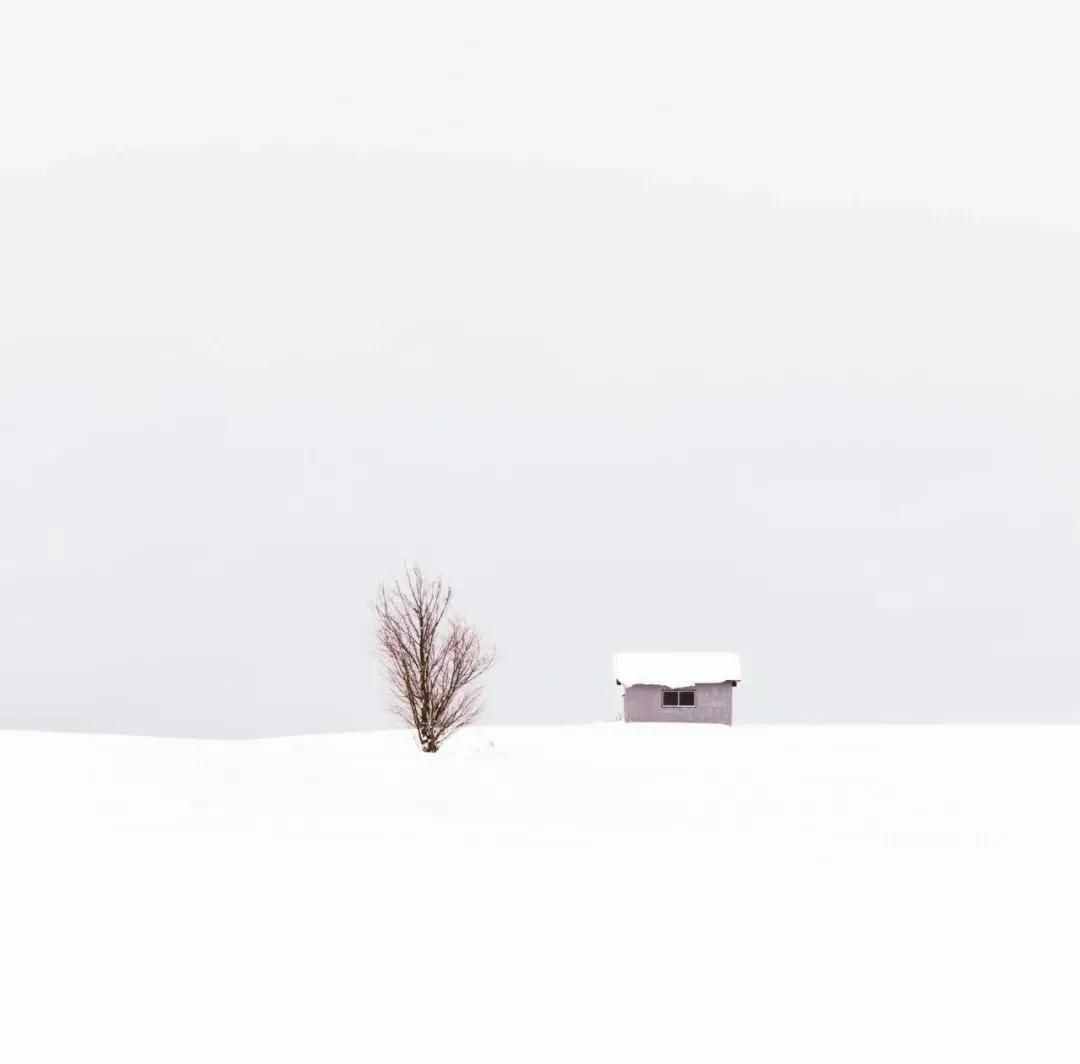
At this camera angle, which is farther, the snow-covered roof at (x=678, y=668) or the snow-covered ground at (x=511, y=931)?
the snow-covered roof at (x=678, y=668)

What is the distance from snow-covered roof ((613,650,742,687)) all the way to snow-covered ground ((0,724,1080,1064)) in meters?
22.5

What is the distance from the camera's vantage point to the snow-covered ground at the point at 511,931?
19.9ft

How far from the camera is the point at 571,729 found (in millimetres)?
38156

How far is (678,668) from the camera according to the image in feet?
133

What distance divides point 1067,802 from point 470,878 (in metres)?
15.8

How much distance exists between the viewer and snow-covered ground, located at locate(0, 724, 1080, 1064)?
239 inches

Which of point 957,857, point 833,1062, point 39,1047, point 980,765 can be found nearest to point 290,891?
point 39,1047

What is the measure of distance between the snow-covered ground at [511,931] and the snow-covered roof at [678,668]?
22.5 meters

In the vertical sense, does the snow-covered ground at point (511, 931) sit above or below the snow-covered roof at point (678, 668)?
below

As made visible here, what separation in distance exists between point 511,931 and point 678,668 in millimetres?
33165

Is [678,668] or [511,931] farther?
[678,668]

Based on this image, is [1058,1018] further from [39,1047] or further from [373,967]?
[39,1047]

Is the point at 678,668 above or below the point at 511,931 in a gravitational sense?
above

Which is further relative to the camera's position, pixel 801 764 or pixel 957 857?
pixel 801 764
